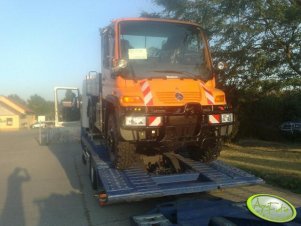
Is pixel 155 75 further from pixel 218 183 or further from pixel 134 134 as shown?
pixel 218 183

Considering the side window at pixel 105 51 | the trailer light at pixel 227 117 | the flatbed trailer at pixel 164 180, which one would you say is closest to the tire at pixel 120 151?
the flatbed trailer at pixel 164 180

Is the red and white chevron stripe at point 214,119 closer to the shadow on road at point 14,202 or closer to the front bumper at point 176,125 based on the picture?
the front bumper at point 176,125

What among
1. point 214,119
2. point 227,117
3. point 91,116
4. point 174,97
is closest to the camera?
point 174,97

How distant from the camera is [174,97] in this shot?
6863 millimetres

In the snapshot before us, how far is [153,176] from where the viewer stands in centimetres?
705

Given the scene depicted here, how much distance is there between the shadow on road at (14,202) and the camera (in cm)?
726

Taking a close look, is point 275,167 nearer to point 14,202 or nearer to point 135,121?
point 135,121

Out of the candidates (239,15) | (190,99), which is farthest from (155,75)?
(239,15)

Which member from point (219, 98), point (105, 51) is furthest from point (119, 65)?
point (219, 98)

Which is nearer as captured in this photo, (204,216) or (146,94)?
(204,216)

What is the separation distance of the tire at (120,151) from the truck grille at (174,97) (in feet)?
3.06

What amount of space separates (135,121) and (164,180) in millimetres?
1124

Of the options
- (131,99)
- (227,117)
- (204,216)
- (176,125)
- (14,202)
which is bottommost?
(14,202)

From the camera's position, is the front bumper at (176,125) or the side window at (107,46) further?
the side window at (107,46)
